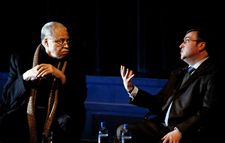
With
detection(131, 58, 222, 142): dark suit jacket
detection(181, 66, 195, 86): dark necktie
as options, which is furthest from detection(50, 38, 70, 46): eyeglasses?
detection(181, 66, 195, 86): dark necktie

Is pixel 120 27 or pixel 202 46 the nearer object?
pixel 202 46

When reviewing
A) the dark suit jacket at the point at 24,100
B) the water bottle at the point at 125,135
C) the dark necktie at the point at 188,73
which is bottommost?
the water bottle at the point at 125,135

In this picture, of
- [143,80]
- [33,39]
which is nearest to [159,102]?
[143,80]

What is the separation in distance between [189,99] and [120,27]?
5.83 feet

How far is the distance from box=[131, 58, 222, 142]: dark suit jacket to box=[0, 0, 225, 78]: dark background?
0.98m

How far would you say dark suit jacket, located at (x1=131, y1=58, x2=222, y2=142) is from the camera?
416 cm

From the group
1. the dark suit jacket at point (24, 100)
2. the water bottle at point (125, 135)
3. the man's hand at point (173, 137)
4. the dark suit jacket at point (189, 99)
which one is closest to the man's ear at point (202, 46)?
the dark suit jacket at point (189, 99)

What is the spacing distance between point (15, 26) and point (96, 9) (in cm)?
118

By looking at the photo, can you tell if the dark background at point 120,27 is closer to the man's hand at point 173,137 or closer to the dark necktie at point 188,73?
the dark necktie at point 188,73

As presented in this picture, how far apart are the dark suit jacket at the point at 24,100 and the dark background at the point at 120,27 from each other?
776 millimetres

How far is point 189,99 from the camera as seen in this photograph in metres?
4.30

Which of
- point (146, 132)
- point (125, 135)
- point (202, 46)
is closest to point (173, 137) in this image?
point (146, 132)

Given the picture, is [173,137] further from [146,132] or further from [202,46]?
[202,46]

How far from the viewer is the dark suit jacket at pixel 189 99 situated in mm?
4156
